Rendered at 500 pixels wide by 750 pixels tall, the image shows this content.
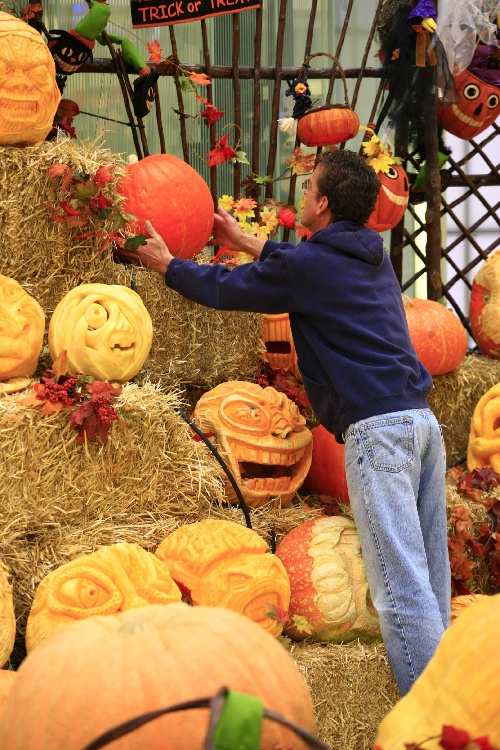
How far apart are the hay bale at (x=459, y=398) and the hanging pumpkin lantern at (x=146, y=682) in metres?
3.12

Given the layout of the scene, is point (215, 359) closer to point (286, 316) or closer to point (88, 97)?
point (286, 316)

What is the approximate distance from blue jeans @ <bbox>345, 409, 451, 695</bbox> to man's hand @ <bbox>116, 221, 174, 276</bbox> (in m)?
0.89

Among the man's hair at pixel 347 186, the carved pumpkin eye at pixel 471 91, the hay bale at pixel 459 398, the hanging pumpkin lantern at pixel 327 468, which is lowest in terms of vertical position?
the hay bale at pixel 459 398

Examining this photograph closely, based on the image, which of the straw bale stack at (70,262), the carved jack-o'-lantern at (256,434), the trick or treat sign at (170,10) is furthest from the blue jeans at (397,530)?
the trick or treat sign at (170,10)

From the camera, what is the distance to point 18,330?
2.70 meters

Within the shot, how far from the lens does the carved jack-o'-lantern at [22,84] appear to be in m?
2.91

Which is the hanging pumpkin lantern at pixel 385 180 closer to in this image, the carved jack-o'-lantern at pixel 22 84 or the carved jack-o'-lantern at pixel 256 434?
the carved jack-o'-lantern at pixel 256 434

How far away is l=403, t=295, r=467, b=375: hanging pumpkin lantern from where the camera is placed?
406 cm

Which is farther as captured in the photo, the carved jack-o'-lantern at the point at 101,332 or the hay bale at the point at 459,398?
the hay bale at the point at 459,398

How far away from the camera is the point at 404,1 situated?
4418mm

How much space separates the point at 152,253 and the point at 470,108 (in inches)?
101

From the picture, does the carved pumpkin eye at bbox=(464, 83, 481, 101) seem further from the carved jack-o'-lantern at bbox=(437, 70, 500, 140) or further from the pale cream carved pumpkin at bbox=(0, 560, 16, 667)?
the pale cream carved pumpkin at bbox=(0, 560, 16, 667)

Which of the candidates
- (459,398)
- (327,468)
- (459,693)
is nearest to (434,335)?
(459,398)

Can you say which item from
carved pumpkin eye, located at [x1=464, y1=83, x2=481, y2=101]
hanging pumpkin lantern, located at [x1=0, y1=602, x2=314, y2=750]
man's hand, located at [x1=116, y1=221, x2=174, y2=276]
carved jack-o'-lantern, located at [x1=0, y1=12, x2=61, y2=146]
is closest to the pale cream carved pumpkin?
hanging pumpkin lantern, located at [x1=0, y1=602, x2=314, y2=750]
